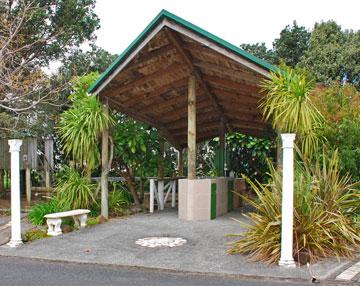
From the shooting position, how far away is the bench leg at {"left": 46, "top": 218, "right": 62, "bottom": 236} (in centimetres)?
834

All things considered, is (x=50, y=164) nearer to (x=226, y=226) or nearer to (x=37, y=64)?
(x=37, y=64)

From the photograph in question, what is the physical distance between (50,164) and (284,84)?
9039mm

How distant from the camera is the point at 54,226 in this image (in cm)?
842

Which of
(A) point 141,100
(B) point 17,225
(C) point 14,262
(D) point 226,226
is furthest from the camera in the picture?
(A) point 141,100

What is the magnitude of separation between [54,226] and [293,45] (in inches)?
763

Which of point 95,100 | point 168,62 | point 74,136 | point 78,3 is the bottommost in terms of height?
point 74,136

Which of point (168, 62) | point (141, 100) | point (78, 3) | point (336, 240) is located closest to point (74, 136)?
point (141, 100)

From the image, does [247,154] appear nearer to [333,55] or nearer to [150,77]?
[150,77]

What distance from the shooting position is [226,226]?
901 cm

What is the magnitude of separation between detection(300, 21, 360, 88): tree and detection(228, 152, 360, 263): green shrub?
42.7ft

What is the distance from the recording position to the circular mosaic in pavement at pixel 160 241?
7371 millimetres

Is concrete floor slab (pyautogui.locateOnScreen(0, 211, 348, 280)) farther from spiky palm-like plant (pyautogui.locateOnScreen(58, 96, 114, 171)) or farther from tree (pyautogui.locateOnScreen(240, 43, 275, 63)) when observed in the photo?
tree (pyautogui.locateOnScreen(240, 43, 275, 63))

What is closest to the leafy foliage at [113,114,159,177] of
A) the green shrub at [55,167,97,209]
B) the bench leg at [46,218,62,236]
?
the green shrub at [55,167,97,209]

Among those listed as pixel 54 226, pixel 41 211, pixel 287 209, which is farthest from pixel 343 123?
pixel 41 211
